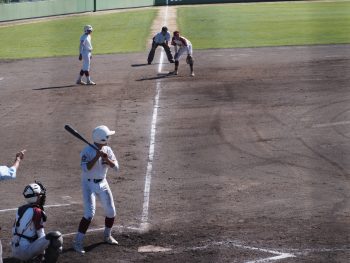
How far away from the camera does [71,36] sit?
151 ft

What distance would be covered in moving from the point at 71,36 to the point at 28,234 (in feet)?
117

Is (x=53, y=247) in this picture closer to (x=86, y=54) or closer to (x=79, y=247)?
(x=79, y=247)

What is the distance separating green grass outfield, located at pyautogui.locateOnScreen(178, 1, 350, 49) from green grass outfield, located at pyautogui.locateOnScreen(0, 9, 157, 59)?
294 cm

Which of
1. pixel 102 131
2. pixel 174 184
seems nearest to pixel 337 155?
pixel 174 184

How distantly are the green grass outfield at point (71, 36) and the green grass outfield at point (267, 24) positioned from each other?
2.94 metres

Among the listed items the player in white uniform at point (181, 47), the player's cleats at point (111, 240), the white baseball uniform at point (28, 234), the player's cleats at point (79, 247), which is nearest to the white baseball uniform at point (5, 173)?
the white baseball uniform at point (28, 234)

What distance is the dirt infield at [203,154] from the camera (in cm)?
1218

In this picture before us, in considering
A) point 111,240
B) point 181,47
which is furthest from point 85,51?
point 111,240

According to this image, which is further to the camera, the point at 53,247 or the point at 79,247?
the point at 79,247

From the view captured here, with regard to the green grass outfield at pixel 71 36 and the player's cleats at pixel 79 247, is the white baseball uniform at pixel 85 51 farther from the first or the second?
the player's cleats at pixel 79 247

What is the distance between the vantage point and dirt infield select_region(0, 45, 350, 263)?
12180 millimetres

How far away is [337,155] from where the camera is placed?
1720cm

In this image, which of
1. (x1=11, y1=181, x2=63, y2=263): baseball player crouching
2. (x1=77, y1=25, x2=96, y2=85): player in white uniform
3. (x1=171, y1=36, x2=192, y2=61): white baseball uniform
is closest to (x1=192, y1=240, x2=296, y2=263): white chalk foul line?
(x1=11, y1=181, x2=63, y2=263): baseball player crouching

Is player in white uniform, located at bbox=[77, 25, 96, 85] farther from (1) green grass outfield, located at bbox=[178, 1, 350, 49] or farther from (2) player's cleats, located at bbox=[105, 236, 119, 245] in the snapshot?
(2) player's cleats, located at bbox=[105, 236, 119, 245]
